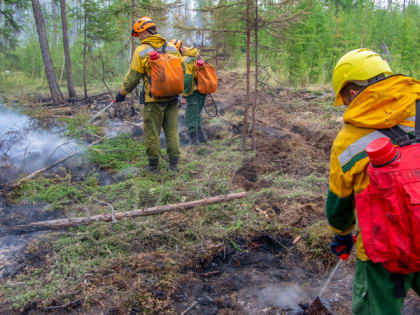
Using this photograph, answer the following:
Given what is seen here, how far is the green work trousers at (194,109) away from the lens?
23.9 feet

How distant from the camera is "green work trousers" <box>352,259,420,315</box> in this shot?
171 centimetres

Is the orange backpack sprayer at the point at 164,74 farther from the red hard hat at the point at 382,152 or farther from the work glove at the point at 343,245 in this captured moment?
the red hard hat at the point at 382,152

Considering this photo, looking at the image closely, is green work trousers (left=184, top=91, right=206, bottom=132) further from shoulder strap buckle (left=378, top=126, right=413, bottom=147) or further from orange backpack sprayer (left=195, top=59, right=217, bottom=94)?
shoulder strap buckle (left=378, top=126, right=413, bottom=147)

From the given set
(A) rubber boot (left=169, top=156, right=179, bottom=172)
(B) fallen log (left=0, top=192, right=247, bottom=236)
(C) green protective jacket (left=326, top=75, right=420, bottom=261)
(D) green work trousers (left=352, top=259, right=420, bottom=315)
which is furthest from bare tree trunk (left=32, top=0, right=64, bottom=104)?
(D) green work trousers (left=352, top=259, right=420, bottom=315)

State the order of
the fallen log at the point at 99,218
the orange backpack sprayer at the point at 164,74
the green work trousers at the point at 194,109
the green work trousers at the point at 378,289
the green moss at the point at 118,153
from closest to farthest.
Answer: the green work trousers at the point at 378,289
the fallen log at the point at 99,218
the orange backpack sprayer at the point at 164,74
the green moss at the point at 118,153
the green work trousers at the point at 194,109

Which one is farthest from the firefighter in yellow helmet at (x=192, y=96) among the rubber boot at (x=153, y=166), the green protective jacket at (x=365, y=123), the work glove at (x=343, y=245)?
the green protective jacket at (x=365, y=123)

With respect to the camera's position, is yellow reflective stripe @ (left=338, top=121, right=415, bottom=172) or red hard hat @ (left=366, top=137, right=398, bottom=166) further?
yellow reflective stripe @ (left=338, top=121, right=415, bottom=172)

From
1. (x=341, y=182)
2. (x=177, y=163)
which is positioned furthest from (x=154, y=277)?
(x=177, y=163)

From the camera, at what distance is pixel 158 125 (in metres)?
5.82

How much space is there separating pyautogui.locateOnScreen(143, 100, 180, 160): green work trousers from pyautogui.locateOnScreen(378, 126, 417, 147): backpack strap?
4397mm

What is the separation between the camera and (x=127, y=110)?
381 inches

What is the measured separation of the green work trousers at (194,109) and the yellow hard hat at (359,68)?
550cm

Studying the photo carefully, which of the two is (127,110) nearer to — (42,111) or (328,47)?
(42,111)

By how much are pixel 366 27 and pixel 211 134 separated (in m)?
13.4
